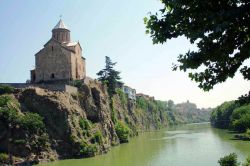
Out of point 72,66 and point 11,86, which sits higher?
point 72,66

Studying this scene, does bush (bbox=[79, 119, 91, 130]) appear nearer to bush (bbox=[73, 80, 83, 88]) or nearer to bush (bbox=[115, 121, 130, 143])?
bush (bbox=[73, 80, 83, 88])

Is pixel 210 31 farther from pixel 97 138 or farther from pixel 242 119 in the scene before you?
pixel 242 119

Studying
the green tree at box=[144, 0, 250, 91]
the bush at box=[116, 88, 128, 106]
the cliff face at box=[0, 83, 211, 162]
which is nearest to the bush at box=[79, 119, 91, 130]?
the cliff face at box=[0, 83, 211, 162]

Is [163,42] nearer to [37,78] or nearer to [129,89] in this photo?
[37,78]

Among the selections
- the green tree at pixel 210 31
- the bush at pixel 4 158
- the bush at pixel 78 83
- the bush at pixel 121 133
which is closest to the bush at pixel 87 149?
the bush at pixel 4 158

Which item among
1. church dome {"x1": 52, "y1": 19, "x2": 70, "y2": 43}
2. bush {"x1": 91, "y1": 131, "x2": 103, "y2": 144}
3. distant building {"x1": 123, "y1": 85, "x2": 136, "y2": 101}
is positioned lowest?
bush {"x1": 91, "y1": 131, "x2": 103, "y2": 144}

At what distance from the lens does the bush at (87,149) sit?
4969 cm

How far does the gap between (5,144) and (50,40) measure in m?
23.7

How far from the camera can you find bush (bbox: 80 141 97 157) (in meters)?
49.7

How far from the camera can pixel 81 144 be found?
50.5 meters

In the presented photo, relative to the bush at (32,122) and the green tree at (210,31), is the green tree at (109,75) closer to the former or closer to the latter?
the bush at (32,122)

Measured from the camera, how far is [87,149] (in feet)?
164

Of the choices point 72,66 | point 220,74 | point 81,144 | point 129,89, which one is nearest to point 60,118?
point 81,144

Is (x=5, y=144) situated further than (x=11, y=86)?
No
